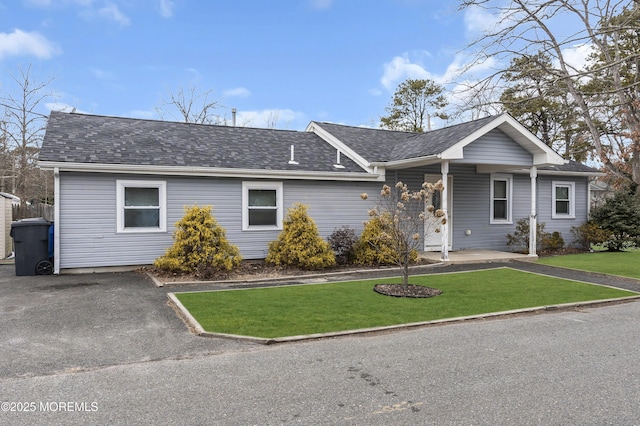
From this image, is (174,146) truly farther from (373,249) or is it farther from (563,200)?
(563,200)

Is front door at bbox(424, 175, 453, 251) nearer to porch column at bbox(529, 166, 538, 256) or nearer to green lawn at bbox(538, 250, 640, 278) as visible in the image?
porch column at bbox(529, 166, 538, 256)

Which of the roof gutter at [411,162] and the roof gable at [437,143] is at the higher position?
the roof gable at [437,143]

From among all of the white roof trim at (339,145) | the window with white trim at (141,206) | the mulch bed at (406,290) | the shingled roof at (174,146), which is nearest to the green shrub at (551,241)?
the white roof trim at (339,145)

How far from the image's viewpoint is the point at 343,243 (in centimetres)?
1175

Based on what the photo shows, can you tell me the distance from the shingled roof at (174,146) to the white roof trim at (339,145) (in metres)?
0.18

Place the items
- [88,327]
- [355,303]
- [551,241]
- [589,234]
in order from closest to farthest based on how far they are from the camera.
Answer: [88,327], [355,303], [551,241], [589,234]

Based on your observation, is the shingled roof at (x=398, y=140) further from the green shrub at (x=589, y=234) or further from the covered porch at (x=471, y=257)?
the green shrub at (x=589, y=234)

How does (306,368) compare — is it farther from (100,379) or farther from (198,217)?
(198,217)

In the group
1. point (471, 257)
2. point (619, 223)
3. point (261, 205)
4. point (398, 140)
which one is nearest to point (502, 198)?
point (471, 257)

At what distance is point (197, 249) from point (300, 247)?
2.47 meters

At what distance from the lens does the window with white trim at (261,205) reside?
462 inches

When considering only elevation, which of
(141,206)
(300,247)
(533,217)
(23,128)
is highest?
(23,128)

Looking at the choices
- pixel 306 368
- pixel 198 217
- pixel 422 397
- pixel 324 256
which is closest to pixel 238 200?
pixel 198 217

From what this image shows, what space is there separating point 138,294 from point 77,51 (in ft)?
63.8
